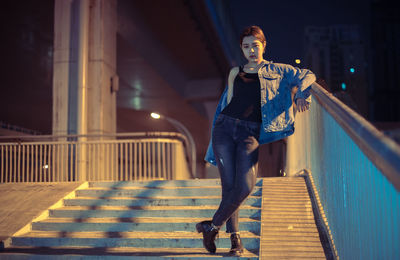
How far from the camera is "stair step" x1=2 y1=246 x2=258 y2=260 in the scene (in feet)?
13.3

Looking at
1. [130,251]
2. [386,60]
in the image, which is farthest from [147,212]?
[386,60]

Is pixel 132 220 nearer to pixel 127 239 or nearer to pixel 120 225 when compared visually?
pixel 120 225

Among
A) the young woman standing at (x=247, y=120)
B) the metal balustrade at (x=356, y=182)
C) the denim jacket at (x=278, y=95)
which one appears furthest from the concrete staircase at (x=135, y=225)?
the denim jacket at (x=278, y=95)

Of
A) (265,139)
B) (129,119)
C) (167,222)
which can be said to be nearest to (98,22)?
(167,222)

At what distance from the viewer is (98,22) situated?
11.7 m

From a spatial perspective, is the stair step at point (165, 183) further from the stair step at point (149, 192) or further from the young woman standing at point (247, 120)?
the young woman standing at point (247, 120)

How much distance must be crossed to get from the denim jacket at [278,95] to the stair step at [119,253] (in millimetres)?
1238

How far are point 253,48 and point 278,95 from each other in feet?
1.53

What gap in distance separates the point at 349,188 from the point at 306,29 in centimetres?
12351

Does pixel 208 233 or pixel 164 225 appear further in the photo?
pixel 164 225

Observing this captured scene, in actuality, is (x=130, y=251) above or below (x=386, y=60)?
below

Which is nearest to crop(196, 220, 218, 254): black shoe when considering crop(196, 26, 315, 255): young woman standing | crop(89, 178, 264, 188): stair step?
crop(196, 26, 315, 255): young woman standing

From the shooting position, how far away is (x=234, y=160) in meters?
3.61

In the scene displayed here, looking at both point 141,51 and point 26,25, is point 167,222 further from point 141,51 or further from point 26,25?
point 26,25
